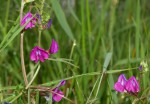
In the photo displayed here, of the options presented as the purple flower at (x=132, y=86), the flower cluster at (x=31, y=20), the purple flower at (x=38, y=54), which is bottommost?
the purple flower at (x=132, y=86)

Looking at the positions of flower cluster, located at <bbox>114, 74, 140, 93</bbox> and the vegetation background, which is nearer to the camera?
flower cluster, located at <bbox>114, 74, 140, 93</bbox>

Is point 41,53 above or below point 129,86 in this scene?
above

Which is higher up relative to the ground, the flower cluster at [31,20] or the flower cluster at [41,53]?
the flower cluster at [31,20]

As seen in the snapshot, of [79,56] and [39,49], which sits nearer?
[39,49]

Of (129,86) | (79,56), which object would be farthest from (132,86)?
(79,56)

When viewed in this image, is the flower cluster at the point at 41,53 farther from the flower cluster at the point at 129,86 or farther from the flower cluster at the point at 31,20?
the flower cluster at the point at 129,86

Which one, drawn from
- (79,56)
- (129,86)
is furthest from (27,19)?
(79,56)

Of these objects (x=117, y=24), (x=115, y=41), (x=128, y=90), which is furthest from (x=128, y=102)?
(x=117, y=24)

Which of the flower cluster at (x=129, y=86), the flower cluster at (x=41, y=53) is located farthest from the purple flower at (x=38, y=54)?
the flower cluster at (x=129, y=86)

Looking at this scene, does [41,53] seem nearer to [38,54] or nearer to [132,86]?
[38,54]

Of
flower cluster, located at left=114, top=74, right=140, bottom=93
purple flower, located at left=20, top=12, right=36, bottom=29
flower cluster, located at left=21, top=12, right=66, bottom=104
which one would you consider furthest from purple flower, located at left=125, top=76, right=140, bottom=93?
purple flower, located at left=20, top=12, right=36, bottom=29

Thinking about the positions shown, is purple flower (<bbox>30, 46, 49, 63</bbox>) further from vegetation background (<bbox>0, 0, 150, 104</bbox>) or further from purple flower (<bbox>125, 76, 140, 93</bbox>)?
purple flower (<bbox>125, 76, 140, 93</bbox>)

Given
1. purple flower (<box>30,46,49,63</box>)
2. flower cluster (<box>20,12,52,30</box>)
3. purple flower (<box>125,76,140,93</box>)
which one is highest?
flower cluster (<box>20,12,52,30</box>)
